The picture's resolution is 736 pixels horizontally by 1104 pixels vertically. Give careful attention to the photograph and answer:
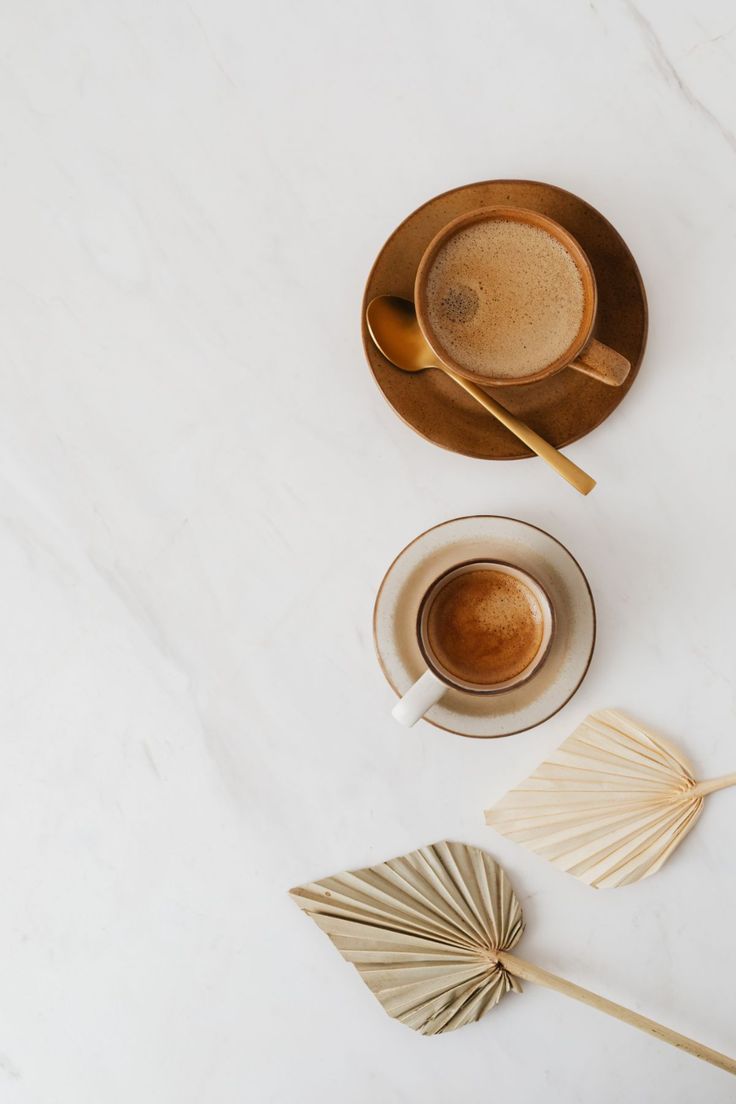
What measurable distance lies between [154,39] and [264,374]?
0.42 m

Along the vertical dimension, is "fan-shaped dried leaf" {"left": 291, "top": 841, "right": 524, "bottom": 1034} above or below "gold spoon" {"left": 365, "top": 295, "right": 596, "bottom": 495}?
below

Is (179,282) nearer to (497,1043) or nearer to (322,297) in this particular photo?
(322,297)

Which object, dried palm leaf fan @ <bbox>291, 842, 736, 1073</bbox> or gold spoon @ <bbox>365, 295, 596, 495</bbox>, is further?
dried palm leaf fan @ <bbox>291, 842, 736, 1073</bbox>

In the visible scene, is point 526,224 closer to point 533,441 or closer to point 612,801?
point 533,441

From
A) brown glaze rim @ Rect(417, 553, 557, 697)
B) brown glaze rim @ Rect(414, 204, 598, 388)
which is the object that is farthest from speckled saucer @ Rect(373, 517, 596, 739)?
brown glaze rim @ Rect(414, 204, 598, 388)

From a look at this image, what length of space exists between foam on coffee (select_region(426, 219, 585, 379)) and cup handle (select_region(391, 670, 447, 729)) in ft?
1.11

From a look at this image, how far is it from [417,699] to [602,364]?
41 centimetres

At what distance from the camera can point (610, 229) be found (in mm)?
928

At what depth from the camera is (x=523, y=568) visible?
Answer: 0.97 metres

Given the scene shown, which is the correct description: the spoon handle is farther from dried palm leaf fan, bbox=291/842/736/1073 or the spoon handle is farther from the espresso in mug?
dried palm leaf fan, bbox=291/842/736/1073

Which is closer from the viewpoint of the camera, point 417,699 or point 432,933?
point 417,699

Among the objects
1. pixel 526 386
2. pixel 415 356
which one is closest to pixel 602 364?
pixel 526 386

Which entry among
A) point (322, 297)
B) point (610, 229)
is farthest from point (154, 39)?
point (610, 229)

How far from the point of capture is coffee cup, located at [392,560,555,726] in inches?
38.1
